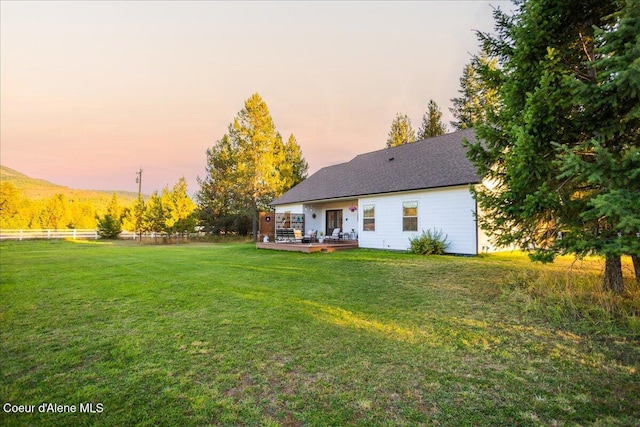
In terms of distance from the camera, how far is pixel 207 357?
339 cm

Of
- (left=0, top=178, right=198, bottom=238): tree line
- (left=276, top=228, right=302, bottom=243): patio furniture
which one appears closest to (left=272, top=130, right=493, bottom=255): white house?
(left=276, top=228, right=302, bottom=243): patio furniture

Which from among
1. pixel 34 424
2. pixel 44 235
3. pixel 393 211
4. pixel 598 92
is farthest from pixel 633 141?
pixel 44 235

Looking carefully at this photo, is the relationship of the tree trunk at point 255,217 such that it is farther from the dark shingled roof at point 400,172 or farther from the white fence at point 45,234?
the white fence at point 45,234

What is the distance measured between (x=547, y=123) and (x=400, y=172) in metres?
10.7

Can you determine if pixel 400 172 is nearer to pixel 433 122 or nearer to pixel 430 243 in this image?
pixel 430 243

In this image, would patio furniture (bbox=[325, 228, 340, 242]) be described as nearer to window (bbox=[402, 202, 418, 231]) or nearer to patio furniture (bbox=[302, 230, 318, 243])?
patio furniture (bbox=[302, 230, 318, 243])

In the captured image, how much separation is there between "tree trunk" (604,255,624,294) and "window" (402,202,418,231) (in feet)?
26.8

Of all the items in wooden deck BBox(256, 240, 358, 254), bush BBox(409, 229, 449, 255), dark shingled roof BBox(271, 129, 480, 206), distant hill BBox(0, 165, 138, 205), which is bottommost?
wooden deck BBox(256, 240, 358, 254)

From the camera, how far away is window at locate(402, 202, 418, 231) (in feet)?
44.3

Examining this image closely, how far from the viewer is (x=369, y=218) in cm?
1567

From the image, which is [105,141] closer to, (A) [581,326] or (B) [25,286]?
(B) [25,286]

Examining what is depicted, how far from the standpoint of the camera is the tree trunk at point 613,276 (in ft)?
16.8

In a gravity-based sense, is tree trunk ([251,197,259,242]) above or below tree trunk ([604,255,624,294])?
above

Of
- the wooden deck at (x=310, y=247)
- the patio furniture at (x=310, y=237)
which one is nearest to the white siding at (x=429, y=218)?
the wooden deck at (x=310, y=247)
